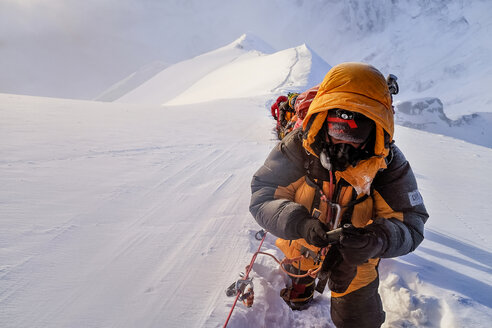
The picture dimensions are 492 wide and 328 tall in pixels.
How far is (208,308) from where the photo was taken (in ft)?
5.51

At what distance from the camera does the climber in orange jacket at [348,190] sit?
1.31m

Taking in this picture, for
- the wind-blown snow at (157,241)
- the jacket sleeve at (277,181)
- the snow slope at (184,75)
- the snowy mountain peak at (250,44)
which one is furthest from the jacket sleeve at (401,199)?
the snowy mountain peak at (250,44)

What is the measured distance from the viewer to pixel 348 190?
1.53 m

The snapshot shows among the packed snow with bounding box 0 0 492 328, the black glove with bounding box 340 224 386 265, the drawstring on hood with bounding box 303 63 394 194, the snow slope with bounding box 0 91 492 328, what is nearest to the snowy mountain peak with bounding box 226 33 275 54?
the packed snow with bounding box 0 0 492 328

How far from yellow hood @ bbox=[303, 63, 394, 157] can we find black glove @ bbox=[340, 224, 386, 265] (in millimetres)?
419

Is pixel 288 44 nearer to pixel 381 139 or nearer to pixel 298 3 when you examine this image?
pixel 298 3

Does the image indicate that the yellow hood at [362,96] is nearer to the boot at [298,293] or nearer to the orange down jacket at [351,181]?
the orange down jacket at [351,181]

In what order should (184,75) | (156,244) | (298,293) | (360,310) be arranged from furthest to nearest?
(184,75)
(156,244)
(298,293)
(360,310)

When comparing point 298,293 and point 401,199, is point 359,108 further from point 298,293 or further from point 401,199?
point 298,293

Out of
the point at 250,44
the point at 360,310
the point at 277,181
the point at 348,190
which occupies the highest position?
the point at 250,44

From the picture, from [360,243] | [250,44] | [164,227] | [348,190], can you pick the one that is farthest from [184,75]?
[360,243]

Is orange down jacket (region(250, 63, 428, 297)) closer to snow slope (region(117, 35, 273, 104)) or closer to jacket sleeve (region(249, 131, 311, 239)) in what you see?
jacket sleeve (region(249, 131, 311, 239))

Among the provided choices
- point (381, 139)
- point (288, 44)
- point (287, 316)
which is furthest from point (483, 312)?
point (288, 44)

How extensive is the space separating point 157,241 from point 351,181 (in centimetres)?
173
